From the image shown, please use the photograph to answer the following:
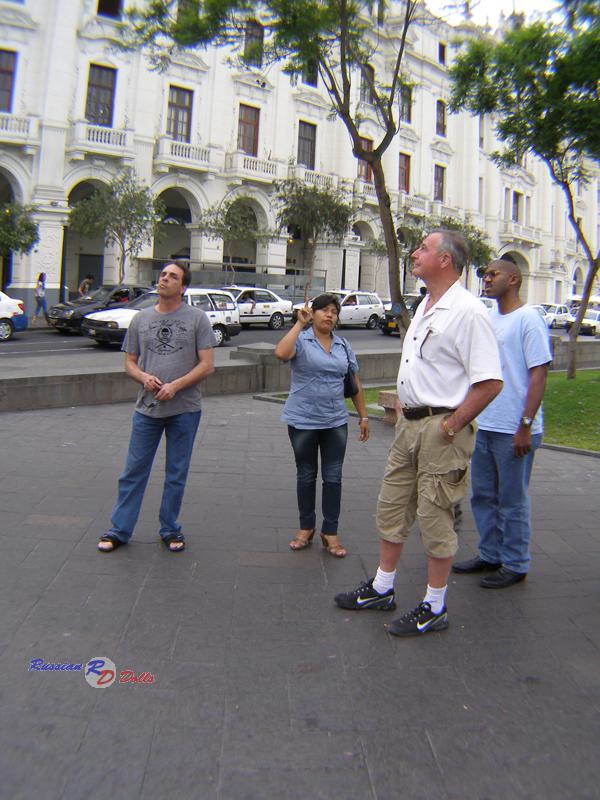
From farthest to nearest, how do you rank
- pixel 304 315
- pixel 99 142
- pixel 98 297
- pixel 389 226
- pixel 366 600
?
pixel 99 142 < pixel 98 297 < pixel 389 226 < pixel 304 315 < pixel 366 600

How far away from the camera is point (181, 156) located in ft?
111

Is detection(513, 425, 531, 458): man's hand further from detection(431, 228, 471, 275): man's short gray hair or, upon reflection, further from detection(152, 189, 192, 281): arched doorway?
detection(152, 189, 192, 281): arched doorway

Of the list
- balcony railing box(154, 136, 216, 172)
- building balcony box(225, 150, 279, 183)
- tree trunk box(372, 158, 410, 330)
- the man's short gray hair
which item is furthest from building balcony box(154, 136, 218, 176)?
the man's short gray hair

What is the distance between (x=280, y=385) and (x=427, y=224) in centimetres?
3296

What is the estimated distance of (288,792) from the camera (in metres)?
2.60

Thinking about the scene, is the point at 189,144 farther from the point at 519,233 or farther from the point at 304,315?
the point at 304,315

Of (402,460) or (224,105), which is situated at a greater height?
(224,105)

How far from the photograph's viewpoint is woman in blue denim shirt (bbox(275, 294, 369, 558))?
5027mm

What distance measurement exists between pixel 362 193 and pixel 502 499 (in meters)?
38.6

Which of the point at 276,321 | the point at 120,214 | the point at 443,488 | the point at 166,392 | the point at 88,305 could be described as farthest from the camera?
the point at 276,321

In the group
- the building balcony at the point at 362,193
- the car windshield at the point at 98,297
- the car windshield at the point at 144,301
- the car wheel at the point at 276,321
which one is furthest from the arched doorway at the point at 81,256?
the building balcony at the point at 362,193

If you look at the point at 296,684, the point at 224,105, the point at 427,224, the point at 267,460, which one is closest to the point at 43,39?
the point at 224,105

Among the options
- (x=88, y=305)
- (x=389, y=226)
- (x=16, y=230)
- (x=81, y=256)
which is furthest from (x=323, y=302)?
(x=81, y=256)

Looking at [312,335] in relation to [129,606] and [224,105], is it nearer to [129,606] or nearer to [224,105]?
[129,606]
